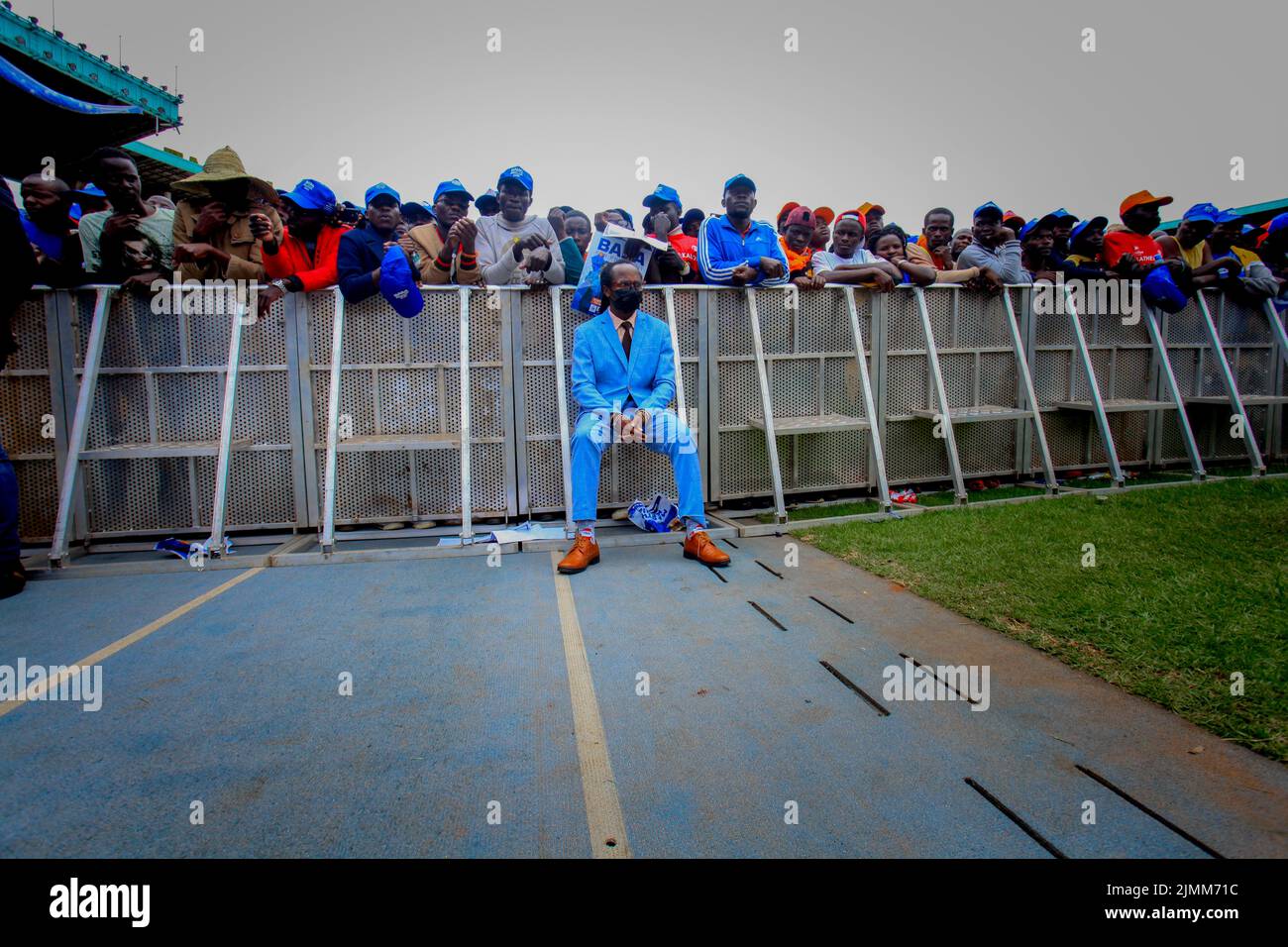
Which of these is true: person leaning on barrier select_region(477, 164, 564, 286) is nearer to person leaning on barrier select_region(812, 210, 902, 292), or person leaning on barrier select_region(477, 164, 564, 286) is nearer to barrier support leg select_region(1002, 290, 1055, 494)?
person leaning on barrier select_region(812, 210, 902, 292)

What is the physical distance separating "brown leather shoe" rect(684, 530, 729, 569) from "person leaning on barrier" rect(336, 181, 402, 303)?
3059mm

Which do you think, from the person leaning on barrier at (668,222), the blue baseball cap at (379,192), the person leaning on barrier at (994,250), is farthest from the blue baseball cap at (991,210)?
the blue baseball cap at (379,192)

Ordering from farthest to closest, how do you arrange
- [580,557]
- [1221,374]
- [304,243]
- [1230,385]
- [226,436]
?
[1221,374] → [1230,385] → [304,243] → [226,436] → [580,557]

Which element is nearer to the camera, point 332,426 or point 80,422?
point 80,422

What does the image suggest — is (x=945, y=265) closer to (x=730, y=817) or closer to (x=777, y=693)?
(x=777, y=693)

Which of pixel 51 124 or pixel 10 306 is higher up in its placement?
pixel 51 124

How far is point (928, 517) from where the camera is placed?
585cm

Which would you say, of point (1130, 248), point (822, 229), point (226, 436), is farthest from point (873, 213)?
point (226, 436)

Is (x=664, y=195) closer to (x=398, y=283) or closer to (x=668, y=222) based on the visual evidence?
(x=668, y=222)

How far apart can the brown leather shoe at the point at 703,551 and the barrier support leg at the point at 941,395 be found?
2.45 metres

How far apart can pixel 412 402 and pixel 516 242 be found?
159cm

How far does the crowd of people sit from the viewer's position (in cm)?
560

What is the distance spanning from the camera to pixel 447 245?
6219 millimetres

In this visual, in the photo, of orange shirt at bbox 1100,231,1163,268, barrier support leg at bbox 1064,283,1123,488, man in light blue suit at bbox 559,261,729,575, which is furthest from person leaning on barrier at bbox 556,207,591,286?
orange shirt at bbox 1100,231,1163,268
